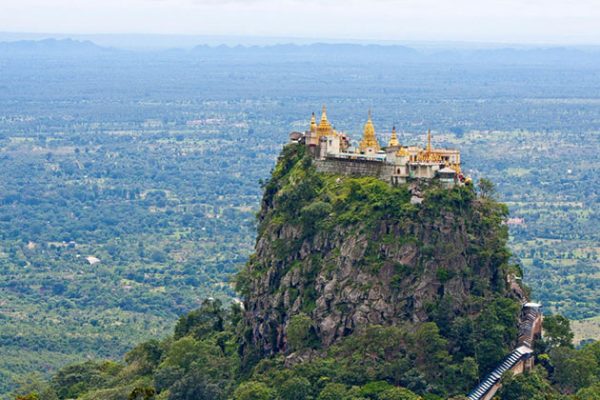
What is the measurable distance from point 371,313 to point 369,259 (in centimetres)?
255

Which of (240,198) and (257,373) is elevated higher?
(257,373)

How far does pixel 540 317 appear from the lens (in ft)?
217

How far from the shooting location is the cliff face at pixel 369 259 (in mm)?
63562

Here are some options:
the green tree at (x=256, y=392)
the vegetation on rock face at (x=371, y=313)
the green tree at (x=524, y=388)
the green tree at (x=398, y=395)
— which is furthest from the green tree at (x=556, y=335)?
the green tree at (x=256, y=392)

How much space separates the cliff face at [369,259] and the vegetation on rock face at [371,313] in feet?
0.20

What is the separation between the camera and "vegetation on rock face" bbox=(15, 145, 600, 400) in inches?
2414

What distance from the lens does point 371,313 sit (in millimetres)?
63406

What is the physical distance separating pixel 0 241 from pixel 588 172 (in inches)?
3252

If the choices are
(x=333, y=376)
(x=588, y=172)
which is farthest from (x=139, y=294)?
(x=588, y=172)

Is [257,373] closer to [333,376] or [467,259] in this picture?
[333,376]

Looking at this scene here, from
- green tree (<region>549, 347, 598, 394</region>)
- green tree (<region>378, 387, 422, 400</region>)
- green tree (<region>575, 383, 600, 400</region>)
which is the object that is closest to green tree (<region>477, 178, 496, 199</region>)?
green tree (<region>549, 347, 598, 394</region>)

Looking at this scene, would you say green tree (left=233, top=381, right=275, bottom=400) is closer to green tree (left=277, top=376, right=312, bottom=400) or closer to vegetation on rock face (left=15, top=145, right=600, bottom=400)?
vegetation on rock face (left=15, top=145, right=600, bottom=400)

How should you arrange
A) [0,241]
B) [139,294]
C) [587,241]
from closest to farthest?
[139,294]
[587,241]
[0,241]

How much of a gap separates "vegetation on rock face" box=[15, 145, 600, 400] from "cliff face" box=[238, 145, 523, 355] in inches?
2.4
